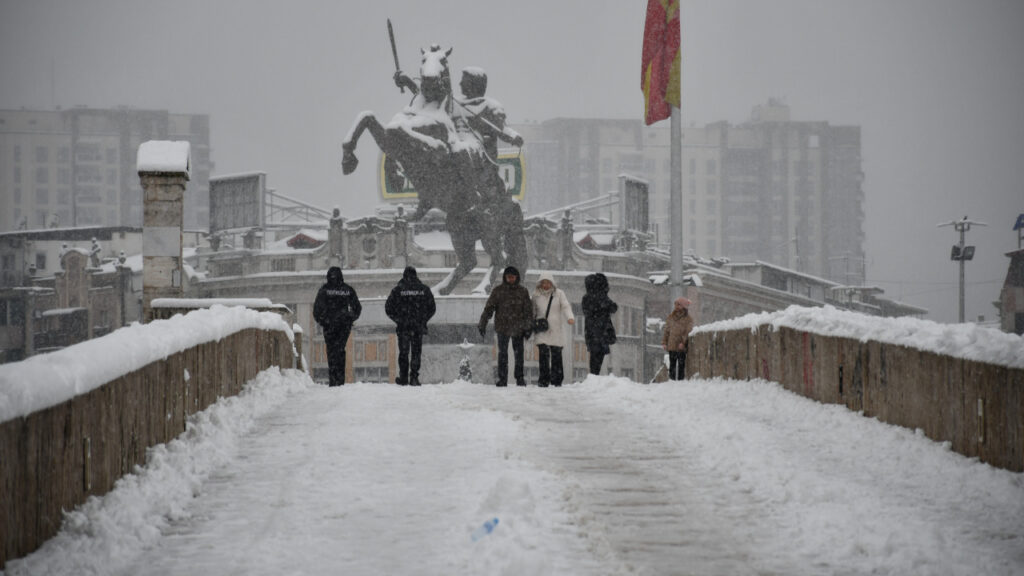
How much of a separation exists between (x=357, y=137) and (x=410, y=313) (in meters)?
16.8

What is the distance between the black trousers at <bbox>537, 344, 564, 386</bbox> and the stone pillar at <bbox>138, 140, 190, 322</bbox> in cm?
475

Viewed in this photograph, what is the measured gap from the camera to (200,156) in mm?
130500

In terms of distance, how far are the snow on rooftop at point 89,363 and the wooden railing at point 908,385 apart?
498 centimetres

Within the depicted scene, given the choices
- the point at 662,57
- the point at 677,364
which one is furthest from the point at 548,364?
the point at 662,57

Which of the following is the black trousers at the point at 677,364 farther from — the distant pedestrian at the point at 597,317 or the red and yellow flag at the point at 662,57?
the red and yellow flag at the point at 662,57

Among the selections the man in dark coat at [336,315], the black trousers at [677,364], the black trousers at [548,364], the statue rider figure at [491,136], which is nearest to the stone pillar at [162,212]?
the man in dark coat at [336,315]

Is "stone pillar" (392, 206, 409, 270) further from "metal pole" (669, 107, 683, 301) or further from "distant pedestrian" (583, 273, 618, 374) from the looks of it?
"distant pedestrian" (583, 273, 618, 374)

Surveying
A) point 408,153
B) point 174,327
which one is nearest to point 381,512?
point 174,327

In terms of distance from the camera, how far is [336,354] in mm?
15547

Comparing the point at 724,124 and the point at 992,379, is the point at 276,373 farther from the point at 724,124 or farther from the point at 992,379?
the point at 724,124

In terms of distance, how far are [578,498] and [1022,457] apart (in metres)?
2.66

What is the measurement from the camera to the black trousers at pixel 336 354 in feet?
50.5

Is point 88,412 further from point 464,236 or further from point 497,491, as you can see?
point 464,236

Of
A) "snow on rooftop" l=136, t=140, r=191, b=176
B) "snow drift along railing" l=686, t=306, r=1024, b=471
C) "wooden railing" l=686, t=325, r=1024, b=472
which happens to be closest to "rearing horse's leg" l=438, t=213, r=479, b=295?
"snow on rooftop" l=136, t=140, r=191, b=176
